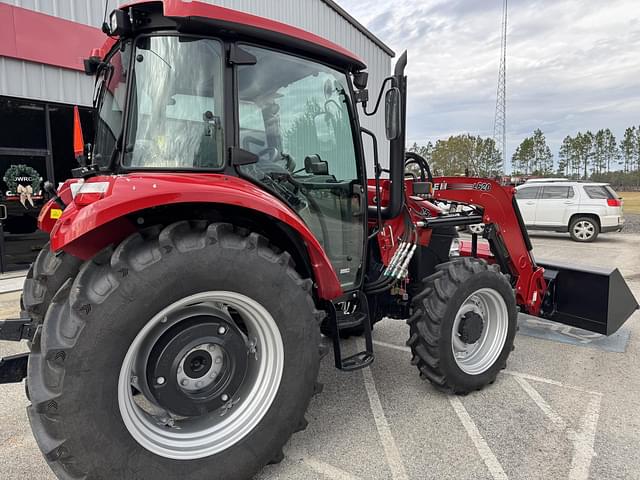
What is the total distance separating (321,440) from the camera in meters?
2.64

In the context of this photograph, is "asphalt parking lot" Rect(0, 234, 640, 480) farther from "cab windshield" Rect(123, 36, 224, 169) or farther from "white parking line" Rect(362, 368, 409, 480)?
"cab windshield" Rect(123, 36, 224, 169)

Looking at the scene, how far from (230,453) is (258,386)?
0.34m

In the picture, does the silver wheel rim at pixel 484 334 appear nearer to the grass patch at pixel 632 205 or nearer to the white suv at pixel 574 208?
the white suv at pixel 574 208

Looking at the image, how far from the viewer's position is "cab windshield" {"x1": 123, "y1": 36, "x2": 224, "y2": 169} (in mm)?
2199

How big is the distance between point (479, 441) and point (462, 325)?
85 cm

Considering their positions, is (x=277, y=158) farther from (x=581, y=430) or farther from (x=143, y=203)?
(x=581, y=430)

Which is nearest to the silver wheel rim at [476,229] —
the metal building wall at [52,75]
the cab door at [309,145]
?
the cab door at [309,145]

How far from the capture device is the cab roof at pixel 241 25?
6.79 feet

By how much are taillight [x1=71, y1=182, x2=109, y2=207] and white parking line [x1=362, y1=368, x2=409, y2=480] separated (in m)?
2.05

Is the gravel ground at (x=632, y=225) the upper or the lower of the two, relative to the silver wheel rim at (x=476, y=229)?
lower

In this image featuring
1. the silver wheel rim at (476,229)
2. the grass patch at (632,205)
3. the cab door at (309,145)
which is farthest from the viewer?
the grass patch at (632,205)

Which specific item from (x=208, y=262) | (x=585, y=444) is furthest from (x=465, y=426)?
(x=208, y=262)

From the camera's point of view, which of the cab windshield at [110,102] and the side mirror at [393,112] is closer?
the cab windshield at [110,102]

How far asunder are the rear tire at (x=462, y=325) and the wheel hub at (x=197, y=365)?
53.7 inches
